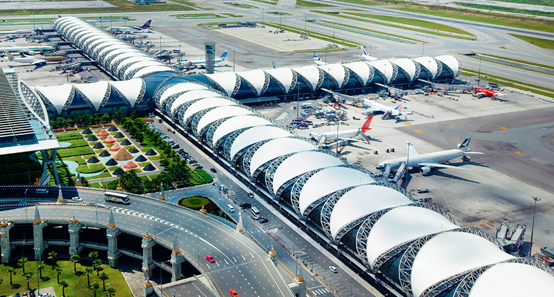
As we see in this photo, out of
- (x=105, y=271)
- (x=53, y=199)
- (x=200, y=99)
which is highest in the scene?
(x=200, y=99)

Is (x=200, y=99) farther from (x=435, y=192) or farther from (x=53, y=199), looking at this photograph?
(x=435, y=192)

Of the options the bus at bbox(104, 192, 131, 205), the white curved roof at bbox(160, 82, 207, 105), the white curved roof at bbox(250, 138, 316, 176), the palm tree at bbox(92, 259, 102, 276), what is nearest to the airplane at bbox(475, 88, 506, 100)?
the white curved roof at bbox(160, 82, 207, 105)

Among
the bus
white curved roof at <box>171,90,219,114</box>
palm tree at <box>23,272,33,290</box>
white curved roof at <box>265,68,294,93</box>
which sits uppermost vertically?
white curved roof at <box>265,68,294,93</box>

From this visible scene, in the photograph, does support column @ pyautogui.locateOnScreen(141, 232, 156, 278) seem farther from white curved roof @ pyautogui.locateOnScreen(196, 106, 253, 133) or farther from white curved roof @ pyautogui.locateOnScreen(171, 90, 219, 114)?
white curved roof @ pyautogui.locateOnScreen(171, 90, 219, 114)

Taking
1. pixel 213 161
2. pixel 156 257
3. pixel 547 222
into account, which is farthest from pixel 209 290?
pixel 547 222

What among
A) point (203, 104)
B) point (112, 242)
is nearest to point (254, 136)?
point (203, 104)

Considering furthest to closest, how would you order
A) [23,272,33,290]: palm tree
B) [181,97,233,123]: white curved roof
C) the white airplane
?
[181,97,233,123]: white curved roof
the white airplane
[23,272,33,290]: palm tree

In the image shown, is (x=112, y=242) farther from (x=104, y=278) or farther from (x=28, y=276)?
(x=28, y=276)
